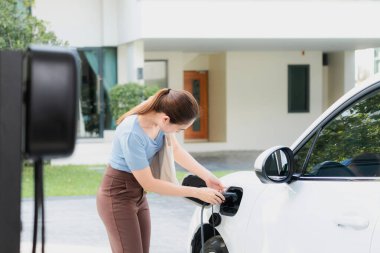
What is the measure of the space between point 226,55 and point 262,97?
1688mm

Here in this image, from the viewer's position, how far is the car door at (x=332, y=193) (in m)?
3.53

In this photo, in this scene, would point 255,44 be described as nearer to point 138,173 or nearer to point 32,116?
point 138,173

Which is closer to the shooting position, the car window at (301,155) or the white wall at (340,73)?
the car window at (301,155)

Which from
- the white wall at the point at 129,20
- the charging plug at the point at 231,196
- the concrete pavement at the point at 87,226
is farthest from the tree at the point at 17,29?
the charging plug at the point at 231,196

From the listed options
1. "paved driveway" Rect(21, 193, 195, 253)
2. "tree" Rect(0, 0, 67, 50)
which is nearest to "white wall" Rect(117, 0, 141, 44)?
"tree" Rect(0, 0, 67, 50)

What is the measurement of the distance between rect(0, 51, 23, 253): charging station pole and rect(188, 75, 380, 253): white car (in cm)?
209

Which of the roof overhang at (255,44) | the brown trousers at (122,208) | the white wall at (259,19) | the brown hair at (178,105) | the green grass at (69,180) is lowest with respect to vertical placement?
the green grass at (69,180)

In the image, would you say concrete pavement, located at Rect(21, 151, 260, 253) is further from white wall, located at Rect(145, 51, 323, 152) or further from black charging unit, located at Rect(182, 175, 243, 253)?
white wall, located at Rect(145, 51, 323, 152)

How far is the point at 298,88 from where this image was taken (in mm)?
23906

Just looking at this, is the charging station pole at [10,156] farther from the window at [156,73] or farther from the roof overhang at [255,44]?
the window at [156,73]

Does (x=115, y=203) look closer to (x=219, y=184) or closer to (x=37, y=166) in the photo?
(x=219, y=184)

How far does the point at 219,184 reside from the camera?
464 cm

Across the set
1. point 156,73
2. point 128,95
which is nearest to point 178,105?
point 128,95

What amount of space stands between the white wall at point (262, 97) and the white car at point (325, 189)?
18.7m
